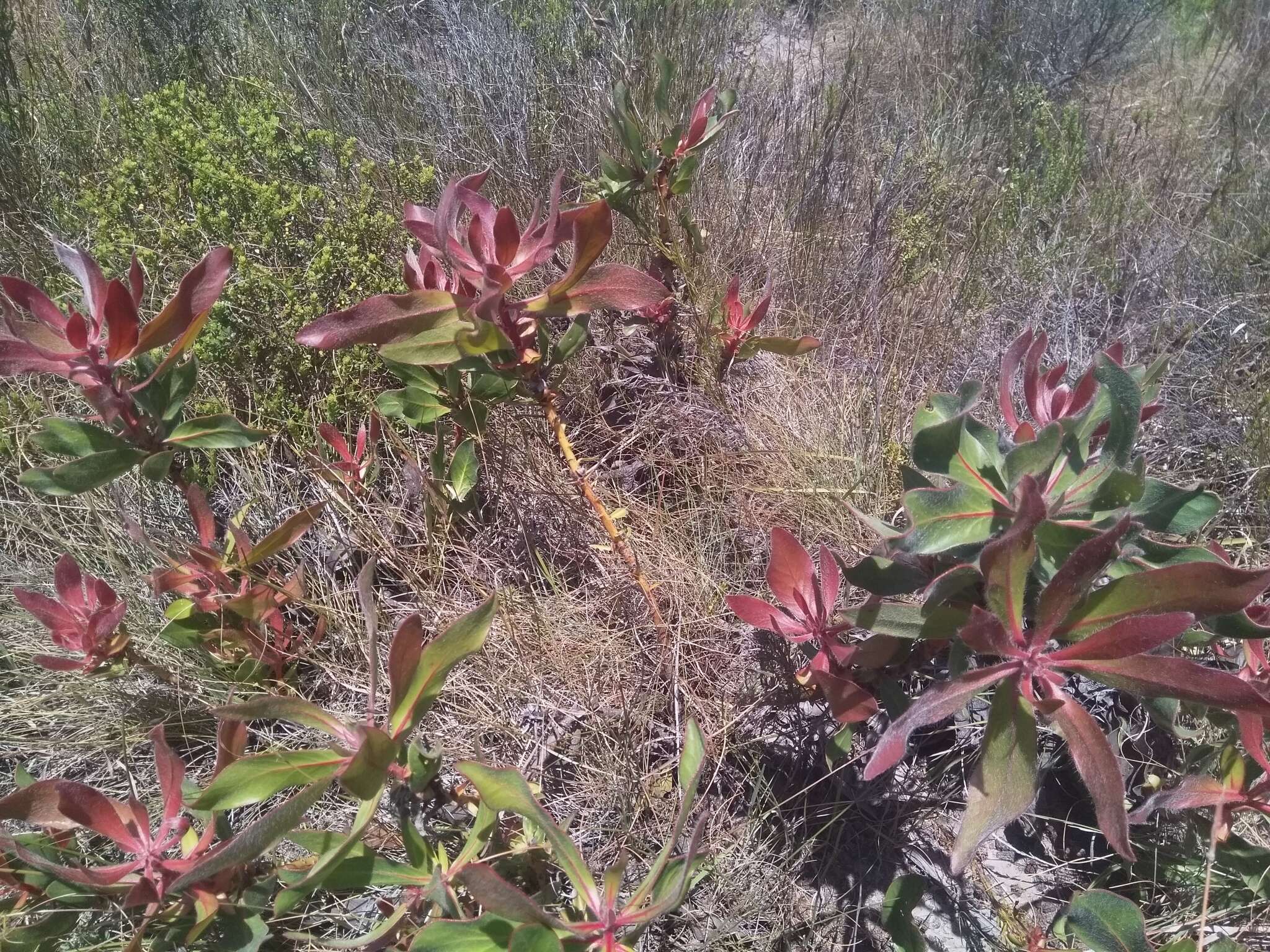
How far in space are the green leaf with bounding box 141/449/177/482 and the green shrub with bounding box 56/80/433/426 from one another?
63cm

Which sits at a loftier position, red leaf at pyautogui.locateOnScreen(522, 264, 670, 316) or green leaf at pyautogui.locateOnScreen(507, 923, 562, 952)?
red leaf at pyautogui.locateOnScreen(522, 264, 670, 316)

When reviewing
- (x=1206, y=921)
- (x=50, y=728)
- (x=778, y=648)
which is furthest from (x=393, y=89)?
(x=1206, y=921)

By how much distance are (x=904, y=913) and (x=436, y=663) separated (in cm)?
76

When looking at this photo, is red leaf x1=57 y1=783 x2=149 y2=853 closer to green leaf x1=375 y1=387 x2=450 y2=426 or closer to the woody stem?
the woody stem

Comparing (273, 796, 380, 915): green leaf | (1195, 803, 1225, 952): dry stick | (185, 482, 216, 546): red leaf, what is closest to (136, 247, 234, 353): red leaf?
(185, 482, 216, 546): red leaf

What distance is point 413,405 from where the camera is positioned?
1434mm

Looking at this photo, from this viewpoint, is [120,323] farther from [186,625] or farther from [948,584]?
[948,584]

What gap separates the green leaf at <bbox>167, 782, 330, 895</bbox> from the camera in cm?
74

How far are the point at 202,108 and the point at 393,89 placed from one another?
1.03m

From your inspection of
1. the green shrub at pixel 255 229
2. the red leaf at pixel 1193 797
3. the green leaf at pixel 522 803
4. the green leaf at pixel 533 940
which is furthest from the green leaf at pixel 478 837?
the green shrub at pixel 255 229

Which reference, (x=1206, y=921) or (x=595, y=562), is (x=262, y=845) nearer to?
(x=595, y=562)

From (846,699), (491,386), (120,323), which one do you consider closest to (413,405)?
(491,386)

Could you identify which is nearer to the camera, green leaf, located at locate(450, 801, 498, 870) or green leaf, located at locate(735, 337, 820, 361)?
green leaf, located at locate(450, 801, 498, 870)

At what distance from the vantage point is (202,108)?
83.7 inches
